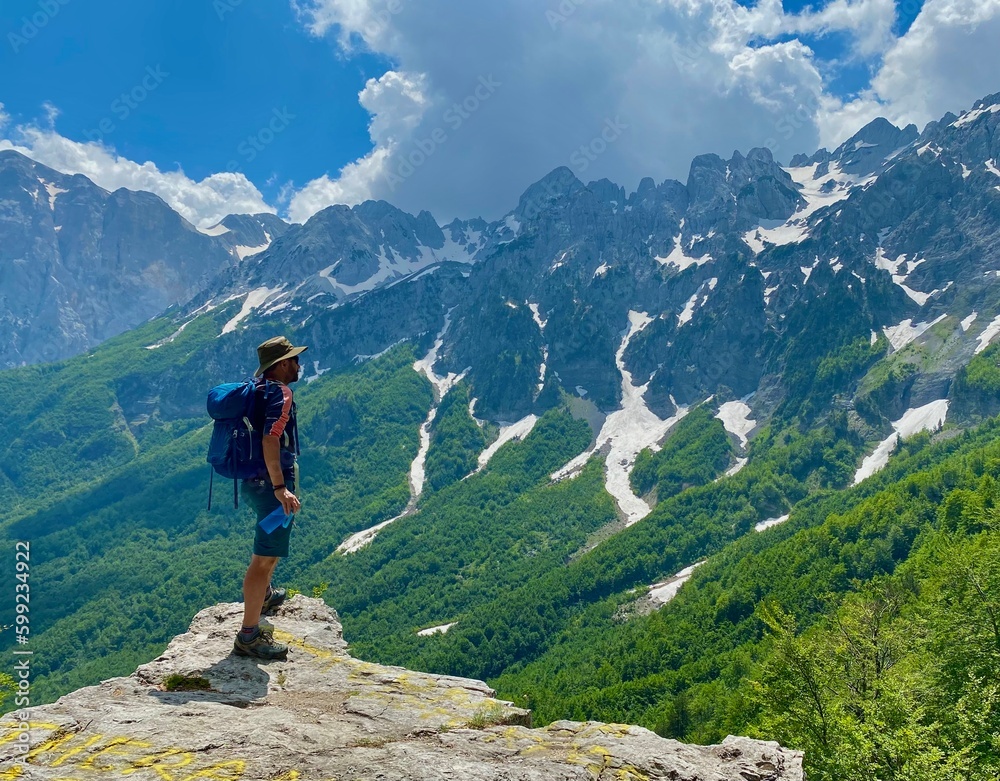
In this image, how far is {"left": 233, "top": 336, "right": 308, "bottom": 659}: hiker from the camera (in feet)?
33.6

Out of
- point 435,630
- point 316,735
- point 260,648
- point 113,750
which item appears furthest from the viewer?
point 435,630

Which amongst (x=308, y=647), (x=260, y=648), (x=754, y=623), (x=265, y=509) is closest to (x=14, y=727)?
(x=260, y=648)

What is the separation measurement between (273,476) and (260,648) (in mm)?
4490

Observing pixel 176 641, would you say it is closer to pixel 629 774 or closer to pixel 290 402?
pixel 290 402

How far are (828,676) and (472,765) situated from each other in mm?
15717

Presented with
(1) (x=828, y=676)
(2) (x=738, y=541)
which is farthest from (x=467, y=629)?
(1) (x=828, y=676)

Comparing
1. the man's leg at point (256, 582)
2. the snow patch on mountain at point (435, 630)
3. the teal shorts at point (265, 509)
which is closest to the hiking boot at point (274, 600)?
the man's leg at point (256, 582)

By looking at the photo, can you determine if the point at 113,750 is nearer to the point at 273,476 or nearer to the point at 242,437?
the point at 273,476

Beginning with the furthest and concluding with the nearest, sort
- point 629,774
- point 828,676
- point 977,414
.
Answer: point 977,414 < point 828,676 < point 629,774

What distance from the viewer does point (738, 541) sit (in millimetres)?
170375

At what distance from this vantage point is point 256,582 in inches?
452

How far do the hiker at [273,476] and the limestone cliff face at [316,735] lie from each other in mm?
1600

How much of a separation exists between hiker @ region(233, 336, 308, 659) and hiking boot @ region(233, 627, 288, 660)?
0.05 m

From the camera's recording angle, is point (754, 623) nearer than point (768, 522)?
Yes
